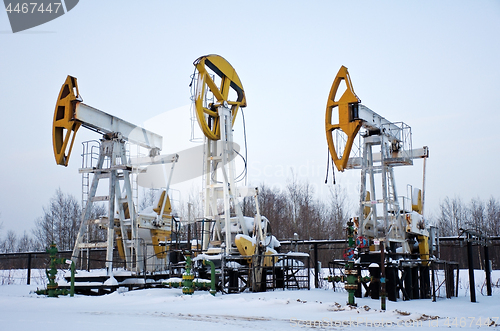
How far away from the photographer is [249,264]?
13.9 m

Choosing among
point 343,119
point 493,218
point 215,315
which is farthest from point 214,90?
point 493,218

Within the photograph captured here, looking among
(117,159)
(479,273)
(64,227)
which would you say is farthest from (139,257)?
(64,227)

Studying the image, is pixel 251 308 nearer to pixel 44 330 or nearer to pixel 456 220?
pixel 44 330

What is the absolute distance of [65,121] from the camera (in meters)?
14.0

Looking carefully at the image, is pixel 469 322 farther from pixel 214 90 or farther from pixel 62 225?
pixel 62 225

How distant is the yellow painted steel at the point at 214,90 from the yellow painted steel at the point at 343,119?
3507 millimetres

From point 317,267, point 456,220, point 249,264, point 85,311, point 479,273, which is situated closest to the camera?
point 85,311

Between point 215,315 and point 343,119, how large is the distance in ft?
23.3

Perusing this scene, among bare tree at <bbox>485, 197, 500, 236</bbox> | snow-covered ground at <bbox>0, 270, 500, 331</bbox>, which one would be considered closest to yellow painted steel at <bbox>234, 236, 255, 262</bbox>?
snow-covered ground at <bbox>0, 270, 500, 331</bbox>

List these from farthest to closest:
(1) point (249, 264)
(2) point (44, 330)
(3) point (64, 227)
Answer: (3) point (64, 227), (1) point (249, 264), (2) point (44, 330)

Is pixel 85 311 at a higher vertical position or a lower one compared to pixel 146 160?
lower

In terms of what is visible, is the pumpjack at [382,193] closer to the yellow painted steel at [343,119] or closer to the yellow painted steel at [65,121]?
the yellow painted steel at [343,119]

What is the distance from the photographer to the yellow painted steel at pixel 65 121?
1402cm

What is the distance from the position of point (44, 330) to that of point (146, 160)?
37.9 feet
